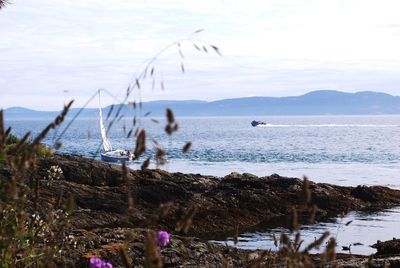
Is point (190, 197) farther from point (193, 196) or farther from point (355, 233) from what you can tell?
point (355, 233)

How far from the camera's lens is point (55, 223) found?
450cm

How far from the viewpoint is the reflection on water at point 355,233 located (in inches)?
829

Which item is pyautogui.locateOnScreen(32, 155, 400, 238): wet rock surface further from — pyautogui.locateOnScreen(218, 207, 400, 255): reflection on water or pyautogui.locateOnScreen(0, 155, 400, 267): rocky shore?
pyautogui.locateOnScreen(218, 207, 400, 255): reflection on water

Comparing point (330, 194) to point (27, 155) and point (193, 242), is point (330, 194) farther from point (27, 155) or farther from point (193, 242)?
point (27, 155)

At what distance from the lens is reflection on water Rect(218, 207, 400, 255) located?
69.1ft

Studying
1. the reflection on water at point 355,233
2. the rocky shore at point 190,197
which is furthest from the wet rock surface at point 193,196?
the reflection on water at point 355,233

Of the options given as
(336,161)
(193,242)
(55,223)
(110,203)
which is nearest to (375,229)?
(110,203)

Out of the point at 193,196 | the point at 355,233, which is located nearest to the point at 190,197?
the point at 193,196

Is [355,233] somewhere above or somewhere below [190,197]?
below

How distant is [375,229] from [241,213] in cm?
515

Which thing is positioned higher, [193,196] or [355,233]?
[193,196]

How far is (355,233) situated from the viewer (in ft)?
80.0

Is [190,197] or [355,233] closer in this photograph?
[355,233]

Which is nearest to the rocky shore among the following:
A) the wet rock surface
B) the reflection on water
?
the wet rock surface
